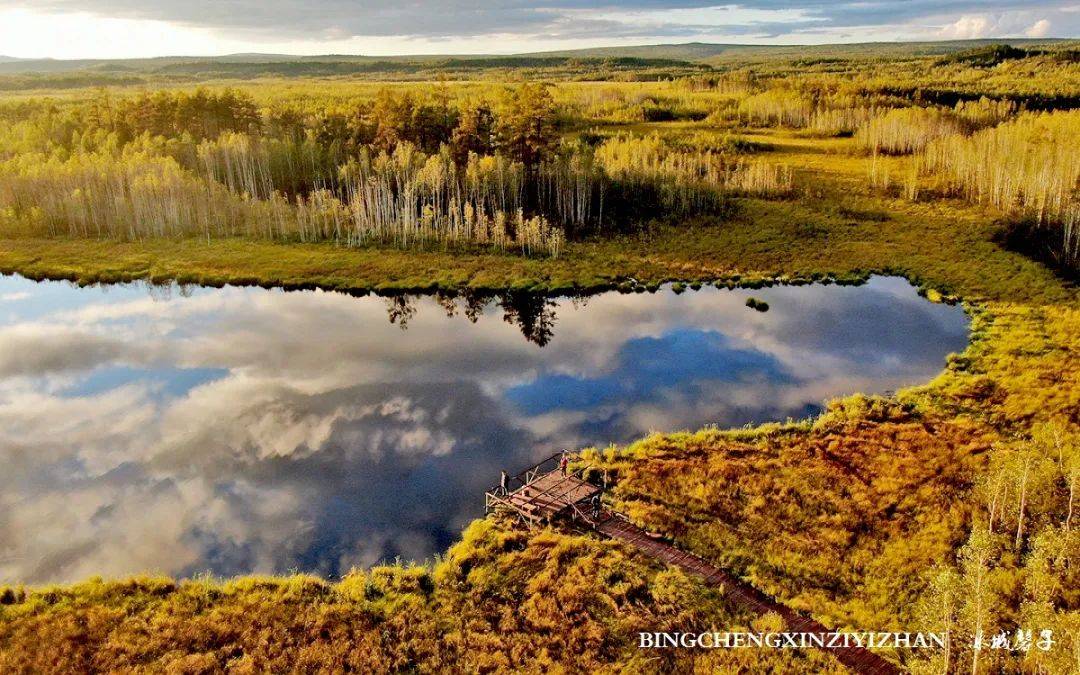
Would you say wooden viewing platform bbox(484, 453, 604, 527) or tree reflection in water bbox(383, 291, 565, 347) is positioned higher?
tree reflection in water bbox(383, 291, 565, 347)

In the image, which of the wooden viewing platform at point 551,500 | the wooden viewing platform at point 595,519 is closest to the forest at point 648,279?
the wooden viewing platform at point 595,519

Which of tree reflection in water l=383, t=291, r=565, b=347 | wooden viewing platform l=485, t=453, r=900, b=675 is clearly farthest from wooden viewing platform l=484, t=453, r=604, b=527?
tree reflection in water l=383, t=291, r=565, b=347

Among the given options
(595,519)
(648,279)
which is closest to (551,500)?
(595,519)

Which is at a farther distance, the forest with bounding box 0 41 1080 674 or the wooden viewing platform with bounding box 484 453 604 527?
the wooden viewing platform with bounding box 484 453 604 527

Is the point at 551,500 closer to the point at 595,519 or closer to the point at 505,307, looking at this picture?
the point at 595,519

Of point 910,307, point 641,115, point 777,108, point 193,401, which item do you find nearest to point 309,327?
point 193,401

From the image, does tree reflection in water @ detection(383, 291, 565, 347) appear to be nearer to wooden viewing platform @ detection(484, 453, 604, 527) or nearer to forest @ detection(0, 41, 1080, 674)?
forest @ detection(0, 41, 1080, 674)

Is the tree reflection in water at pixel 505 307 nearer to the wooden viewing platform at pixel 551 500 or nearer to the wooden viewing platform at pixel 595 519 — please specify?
the wooden viewing platform at pixel 595 519
